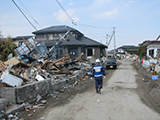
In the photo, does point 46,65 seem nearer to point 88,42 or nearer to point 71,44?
point 71,44

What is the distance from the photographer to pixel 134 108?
5.39 m

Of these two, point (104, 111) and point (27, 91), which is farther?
point (27, 91)

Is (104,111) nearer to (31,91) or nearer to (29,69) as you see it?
(31,91)

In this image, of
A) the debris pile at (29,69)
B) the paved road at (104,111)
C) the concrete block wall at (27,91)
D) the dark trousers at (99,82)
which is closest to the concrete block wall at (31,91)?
the concrete block wall at (27,91)

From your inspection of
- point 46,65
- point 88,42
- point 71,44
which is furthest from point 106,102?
point 88,42

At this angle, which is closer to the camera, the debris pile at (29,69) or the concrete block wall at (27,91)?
the concrete block wall at (27,91)

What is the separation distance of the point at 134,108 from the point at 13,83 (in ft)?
16.7

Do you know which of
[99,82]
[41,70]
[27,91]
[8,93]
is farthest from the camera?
[41,70]

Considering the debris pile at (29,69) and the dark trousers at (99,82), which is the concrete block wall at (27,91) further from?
the dark trousers at (99,82)

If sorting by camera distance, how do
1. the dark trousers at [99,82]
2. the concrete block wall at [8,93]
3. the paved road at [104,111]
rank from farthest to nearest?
1. the dark trousers at [99,82]
2. the concrete block wall at [8,93]
3. the paved road at [104,111]

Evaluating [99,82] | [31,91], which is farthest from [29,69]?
[99,82]

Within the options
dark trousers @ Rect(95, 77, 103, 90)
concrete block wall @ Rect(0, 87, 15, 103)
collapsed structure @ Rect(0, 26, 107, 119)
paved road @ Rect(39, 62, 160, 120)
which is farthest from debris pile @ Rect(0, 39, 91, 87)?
dark trousers @ Rect(95, 77, 103, 90)

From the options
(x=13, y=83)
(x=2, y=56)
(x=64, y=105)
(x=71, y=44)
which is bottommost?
(x=64, y=105)

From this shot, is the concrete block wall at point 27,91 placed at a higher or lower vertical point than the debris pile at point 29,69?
lower
